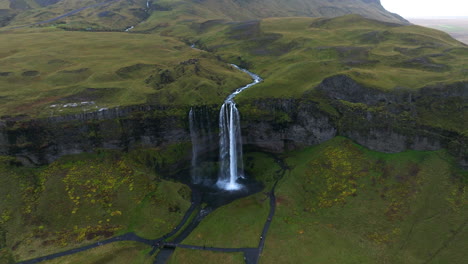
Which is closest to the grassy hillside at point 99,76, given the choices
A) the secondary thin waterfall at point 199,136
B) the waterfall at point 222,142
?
the secondary thin waterfall at point 199,136

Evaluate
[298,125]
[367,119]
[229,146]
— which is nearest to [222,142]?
[229,146]

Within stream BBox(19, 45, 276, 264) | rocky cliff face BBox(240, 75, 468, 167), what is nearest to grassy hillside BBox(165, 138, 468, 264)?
stream BBox(19, 45, 276, 264)

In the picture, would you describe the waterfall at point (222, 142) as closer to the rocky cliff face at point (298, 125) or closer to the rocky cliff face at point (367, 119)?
the rocky cliff face at point (298, 125)

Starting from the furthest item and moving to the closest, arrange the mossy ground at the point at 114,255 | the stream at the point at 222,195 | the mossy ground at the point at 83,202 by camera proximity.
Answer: the mossy ground at the point at 83,202
the stream at the point at 222,195
the mossy ground at the point at 114,255

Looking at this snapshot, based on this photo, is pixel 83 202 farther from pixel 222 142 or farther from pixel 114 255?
pixel 222 142

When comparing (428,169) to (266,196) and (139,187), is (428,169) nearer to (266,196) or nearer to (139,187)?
(266,196)
